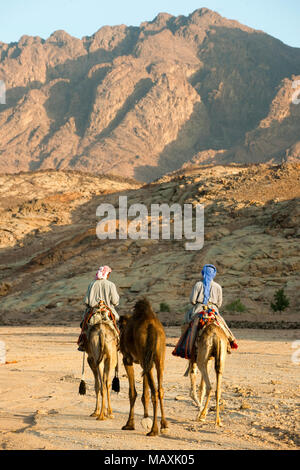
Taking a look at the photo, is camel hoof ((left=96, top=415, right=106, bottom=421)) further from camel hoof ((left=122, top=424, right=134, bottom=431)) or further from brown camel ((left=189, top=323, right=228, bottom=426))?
brown camel ((left=189, top=323, right=228, bottom=426))

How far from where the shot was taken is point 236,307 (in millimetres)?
32562

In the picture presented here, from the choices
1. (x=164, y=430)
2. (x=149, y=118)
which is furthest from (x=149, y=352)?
(x=149, y=118)

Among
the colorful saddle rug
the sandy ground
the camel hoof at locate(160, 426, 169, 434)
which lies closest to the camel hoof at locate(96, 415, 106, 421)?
the sandy ground

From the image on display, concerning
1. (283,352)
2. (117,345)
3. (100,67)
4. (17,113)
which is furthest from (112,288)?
(100,67)

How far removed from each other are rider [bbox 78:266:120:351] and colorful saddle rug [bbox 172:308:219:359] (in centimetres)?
114

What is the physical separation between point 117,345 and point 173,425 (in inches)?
61.4

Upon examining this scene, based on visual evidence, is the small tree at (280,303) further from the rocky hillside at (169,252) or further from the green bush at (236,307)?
the green bush at (236,307)

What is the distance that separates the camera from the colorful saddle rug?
1021 centimetres

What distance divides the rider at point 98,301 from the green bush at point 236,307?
2206 centimetres

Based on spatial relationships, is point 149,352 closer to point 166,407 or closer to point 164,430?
point 164,430

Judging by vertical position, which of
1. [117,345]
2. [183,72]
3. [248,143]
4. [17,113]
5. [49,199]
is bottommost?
[117,345]

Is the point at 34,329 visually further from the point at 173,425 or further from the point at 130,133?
the point at 130,133

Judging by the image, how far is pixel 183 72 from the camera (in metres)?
190
